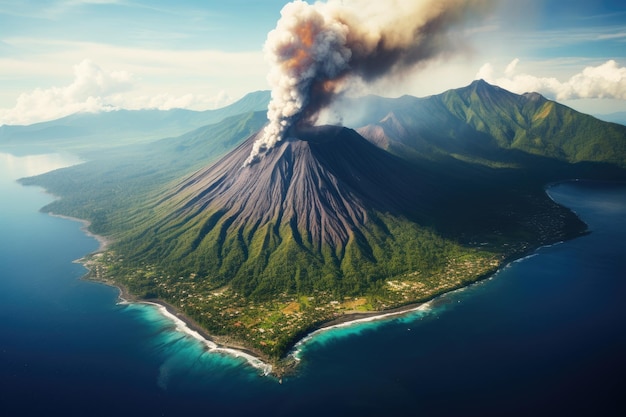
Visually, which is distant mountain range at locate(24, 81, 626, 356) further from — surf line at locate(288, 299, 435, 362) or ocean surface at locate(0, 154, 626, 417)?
ocean surface at locate(0, 154, 626, 417)

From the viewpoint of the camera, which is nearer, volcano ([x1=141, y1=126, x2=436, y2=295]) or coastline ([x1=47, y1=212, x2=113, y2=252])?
volcano ([x1=141, y1=126, x2=436, y2=295])

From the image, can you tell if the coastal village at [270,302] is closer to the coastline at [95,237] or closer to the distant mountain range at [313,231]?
the distant mountain range at [313,231]

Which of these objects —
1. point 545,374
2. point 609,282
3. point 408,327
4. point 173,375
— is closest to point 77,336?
point 173,375

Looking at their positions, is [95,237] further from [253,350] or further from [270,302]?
[253,350]

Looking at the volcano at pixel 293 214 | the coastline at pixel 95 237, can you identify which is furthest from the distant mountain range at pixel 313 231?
the coastline at pixel 95 237

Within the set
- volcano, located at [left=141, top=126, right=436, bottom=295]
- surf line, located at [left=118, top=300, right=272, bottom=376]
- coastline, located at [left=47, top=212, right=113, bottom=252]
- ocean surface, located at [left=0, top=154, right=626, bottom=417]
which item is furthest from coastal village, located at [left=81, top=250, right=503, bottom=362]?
coastline, located at [left=47, top=212, right=113, bottom=252]

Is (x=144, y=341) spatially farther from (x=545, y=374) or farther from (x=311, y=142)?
(x=311, y=142)

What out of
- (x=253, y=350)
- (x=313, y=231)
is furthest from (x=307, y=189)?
(x=253, y=350)
